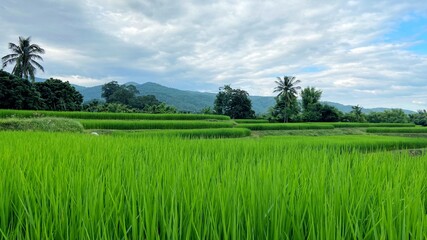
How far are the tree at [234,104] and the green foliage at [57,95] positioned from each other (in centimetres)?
2227

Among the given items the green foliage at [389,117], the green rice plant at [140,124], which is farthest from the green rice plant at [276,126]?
the green foliage at [389,117]

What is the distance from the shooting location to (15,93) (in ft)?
86.9

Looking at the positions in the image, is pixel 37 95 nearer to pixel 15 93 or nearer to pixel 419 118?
pixel 15 93

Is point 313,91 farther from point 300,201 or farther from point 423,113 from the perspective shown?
point 300,201

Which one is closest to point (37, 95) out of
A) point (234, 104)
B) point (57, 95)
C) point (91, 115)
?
point (57, 95)

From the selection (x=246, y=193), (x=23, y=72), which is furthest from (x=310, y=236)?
(x=23, y=72)

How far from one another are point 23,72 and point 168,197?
3826cm

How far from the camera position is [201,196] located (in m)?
1.25

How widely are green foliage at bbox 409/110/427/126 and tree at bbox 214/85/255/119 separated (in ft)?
80.2

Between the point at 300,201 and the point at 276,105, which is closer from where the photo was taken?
the point at 300,201

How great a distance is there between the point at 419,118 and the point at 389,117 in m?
4.56

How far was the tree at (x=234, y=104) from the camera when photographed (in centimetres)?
4706

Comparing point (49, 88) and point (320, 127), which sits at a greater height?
point (49, 88)

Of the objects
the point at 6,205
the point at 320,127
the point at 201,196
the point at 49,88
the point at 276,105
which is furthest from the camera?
the point at 276,105
